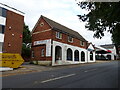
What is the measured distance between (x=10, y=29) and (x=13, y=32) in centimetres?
67

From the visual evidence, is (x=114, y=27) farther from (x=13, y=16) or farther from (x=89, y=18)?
(x=13, y=16)

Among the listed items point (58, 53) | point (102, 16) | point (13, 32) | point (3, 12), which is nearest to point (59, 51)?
point (58, 53)

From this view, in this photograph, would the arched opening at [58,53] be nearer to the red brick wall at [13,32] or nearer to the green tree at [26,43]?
the red brick wall at [13,32]

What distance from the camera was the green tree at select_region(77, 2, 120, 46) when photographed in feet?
29.7

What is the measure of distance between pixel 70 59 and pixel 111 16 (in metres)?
21.8

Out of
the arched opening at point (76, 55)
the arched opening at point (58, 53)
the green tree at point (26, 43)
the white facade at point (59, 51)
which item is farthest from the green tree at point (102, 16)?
the green tree at point (26, 43)

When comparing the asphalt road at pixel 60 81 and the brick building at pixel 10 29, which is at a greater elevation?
the brick building at pixel 10 29

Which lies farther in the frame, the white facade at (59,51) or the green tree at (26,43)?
the green tree at (26,43)

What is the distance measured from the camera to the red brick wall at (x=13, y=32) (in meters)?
20.5

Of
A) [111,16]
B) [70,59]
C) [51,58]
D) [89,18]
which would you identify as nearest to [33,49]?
[51,58]

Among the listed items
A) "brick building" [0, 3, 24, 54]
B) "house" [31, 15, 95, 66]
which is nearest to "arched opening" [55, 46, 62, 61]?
"house" [31, 15, 95, 66]

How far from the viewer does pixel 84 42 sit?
3766 centimetres

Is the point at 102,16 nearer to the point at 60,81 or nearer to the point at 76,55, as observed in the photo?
the point at 60,81

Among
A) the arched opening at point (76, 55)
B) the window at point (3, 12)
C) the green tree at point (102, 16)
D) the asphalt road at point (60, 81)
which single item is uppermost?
the window at point (3, 12)
